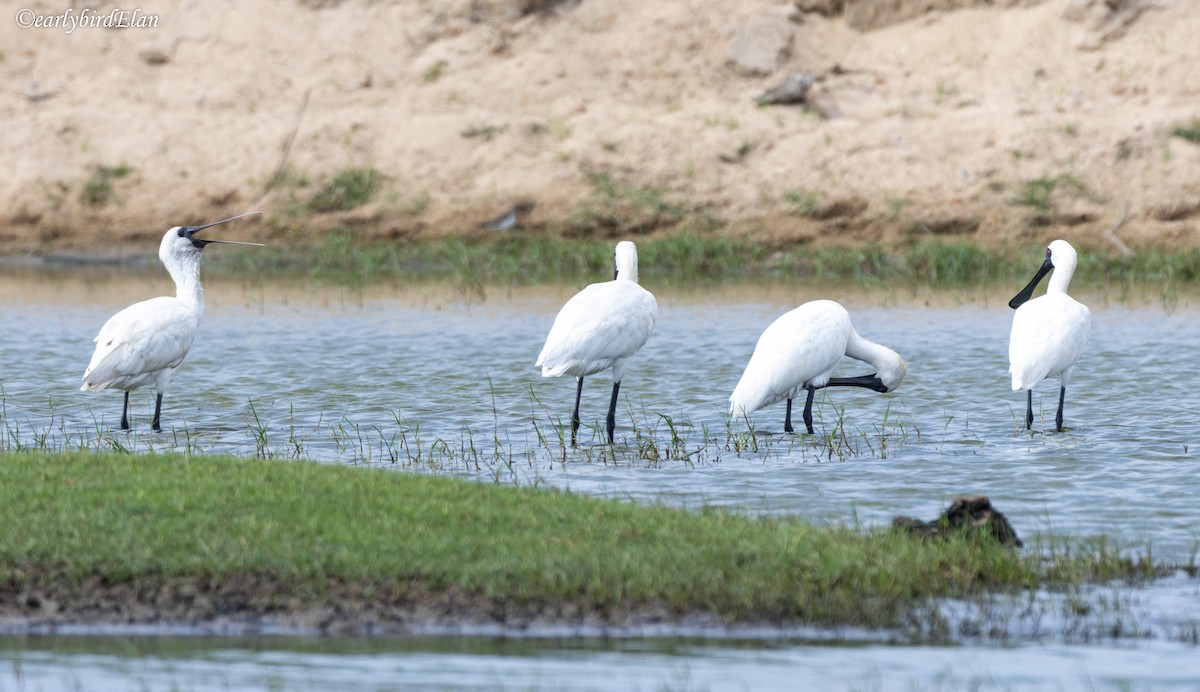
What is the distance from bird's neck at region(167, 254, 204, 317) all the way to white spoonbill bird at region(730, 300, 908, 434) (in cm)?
362

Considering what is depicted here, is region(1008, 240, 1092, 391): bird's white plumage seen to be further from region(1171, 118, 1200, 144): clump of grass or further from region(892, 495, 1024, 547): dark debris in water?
region(1171, 118, 1200, 144): clump of grass

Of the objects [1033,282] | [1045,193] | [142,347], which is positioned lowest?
[142,347]

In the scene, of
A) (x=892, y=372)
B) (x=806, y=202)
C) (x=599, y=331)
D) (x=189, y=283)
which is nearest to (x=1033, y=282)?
(x=892, y=372)

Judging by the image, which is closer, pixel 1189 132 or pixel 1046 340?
pixel 1046 340

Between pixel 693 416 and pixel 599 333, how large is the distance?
48.6 inches

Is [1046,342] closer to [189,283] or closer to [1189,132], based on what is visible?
[189,283]

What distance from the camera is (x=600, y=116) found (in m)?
26.5

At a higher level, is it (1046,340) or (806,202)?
(806,202)

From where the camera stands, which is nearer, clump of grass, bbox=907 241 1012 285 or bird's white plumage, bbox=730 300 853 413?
bird's white plumage, bbox=730 300 853 413

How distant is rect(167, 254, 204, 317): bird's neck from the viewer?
38.3ft

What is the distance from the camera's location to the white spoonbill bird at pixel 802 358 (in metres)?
10.8

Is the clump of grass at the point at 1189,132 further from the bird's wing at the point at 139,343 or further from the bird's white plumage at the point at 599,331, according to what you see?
the bird's wing at the point at 139,343

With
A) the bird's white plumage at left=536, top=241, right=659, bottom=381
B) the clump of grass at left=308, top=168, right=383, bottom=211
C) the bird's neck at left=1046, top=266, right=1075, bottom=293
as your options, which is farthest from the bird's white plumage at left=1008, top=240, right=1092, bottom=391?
the clump of grass at left=308, top=168, right=383, bottom=211

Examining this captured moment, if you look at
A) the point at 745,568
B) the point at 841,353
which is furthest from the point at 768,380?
the point at 745,568
